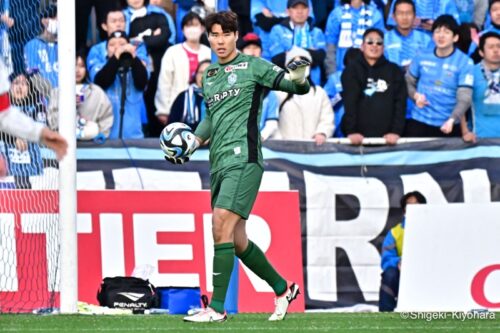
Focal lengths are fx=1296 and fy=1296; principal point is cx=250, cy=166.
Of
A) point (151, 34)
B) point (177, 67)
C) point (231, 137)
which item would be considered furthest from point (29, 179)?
point (231, 137)

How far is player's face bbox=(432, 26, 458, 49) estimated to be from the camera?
15.9 meters

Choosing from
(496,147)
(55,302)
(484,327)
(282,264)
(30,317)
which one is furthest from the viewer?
(496,147)

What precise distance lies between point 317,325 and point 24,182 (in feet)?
14.6

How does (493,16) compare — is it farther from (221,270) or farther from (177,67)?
(221,270)

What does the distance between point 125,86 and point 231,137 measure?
18.3 feet

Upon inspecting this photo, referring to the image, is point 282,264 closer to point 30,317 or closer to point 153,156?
point 153,156

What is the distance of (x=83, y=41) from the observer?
16.1 meters

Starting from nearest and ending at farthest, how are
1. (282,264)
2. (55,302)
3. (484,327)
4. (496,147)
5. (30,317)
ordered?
(484,327) → (30,317) → (55,302) → (282,264) → (496,147)

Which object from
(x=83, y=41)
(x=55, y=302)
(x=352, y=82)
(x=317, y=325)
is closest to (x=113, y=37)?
(x=83, y=41)

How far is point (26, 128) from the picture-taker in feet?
24.6

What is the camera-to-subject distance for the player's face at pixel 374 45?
1576cm

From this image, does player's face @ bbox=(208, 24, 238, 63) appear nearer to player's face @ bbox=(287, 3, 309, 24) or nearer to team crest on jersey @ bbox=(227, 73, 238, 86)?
team crest on jersey @ bbox=(227, 73, 238, 86)

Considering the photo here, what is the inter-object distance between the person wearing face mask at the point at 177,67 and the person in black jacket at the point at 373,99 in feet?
5.89

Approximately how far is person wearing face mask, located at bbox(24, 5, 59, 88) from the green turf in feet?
9.17
